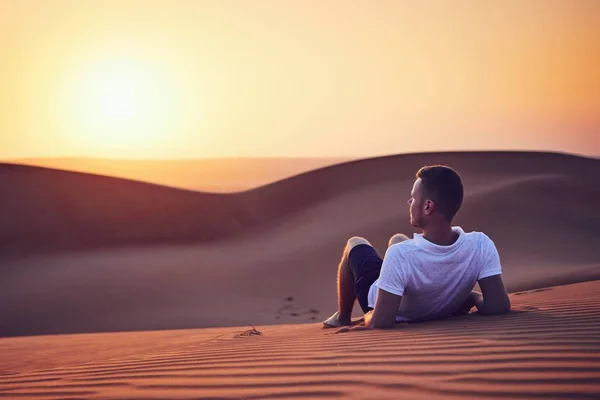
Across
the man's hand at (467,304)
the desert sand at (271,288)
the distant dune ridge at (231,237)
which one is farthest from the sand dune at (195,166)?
the man's hand at (467,304)

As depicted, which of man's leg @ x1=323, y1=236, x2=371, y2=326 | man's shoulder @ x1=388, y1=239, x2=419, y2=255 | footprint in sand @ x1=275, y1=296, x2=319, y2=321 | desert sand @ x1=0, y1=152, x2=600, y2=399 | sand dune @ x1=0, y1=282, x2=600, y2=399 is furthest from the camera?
footprint in sand @ x1=275, y1=296, x2=319, y2=321

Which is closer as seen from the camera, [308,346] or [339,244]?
[308,346]

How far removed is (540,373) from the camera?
2.55 meters

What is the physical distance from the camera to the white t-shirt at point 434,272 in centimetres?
408

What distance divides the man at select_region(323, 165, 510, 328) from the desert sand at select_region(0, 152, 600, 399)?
0.17m

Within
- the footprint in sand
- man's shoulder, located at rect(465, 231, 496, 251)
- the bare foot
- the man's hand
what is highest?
man's shoulder, located at rect(465, 231, 496, 251)

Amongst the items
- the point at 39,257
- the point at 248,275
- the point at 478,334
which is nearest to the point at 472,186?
the point at 248,275

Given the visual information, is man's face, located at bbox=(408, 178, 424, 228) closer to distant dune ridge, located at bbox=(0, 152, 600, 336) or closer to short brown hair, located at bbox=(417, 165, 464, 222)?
short brown hair, located at bbox=(417, 165, 464, 222)

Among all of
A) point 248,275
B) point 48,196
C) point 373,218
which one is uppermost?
point 48,196

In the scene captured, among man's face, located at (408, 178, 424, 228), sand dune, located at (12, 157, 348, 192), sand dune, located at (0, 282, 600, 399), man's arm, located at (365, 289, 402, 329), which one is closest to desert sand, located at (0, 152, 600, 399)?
sand dune, located at (0, 282, 600, 399)

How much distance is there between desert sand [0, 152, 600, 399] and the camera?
9.29ft

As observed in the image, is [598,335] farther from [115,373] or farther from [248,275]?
[248,275]

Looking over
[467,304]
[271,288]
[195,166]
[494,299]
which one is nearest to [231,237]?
[271,288]

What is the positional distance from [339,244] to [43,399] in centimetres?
1459
